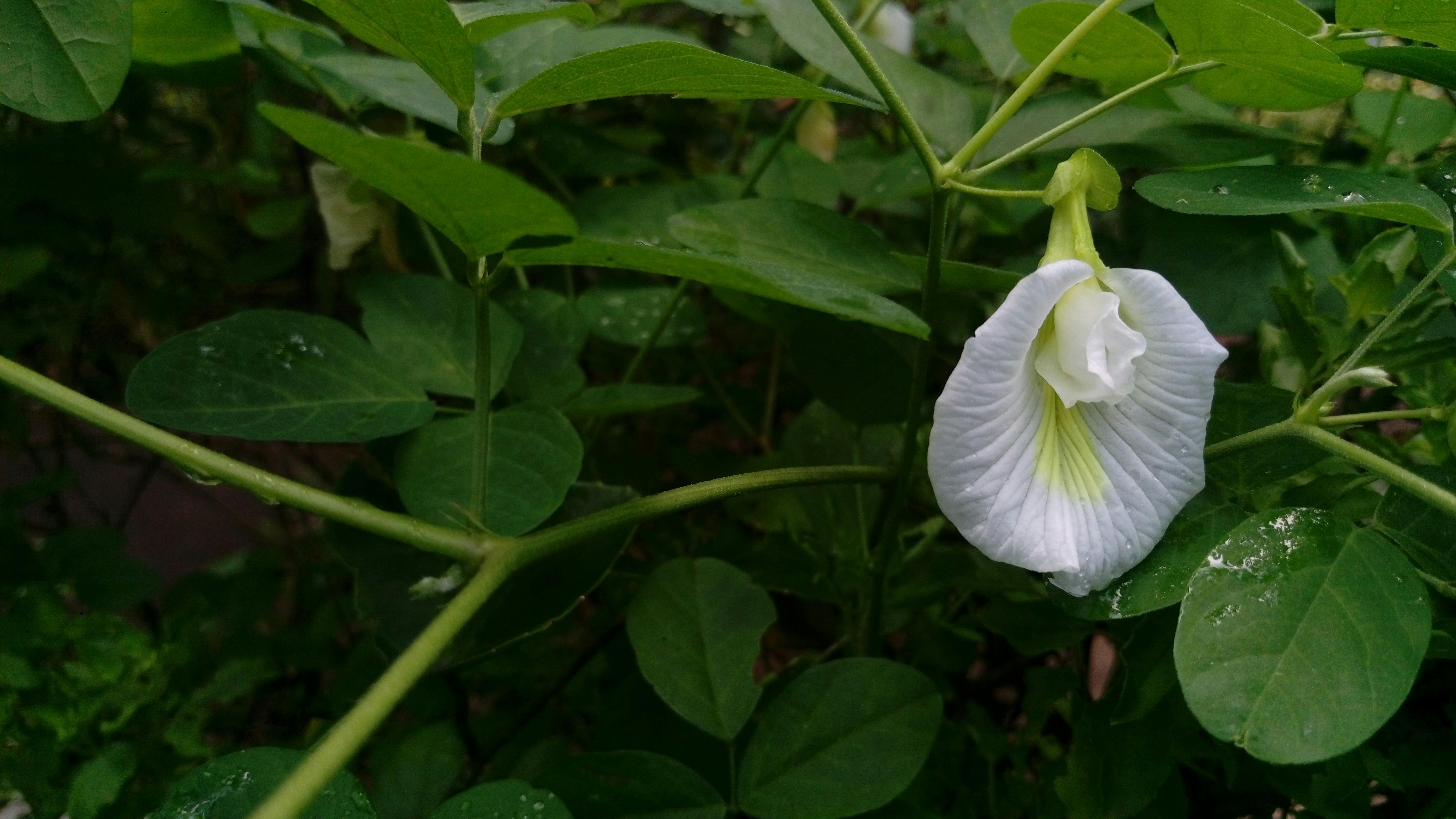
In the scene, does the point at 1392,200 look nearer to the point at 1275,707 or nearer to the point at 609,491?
the point at 1275,707

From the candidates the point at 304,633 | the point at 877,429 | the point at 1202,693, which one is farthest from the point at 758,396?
the point at 1202,693

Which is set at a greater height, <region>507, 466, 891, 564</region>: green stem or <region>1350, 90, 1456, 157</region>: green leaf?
<region>1350, 90, 1456, 157</region>: green leaf

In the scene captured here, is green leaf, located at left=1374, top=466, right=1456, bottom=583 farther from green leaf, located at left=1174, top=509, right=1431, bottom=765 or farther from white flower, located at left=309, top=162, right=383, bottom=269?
white flower, located at left=309, top=162, right=383, bottom=269

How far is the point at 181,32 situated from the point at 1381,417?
2.52 feet

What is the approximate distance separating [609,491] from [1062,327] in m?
0.30

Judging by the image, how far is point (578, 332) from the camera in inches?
31.1

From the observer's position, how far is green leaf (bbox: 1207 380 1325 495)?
0.47 metres

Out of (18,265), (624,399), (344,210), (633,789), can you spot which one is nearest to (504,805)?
(633,789)

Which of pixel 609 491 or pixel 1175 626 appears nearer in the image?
pixel 1175 626

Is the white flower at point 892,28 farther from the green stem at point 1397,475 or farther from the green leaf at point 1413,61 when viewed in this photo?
the green stem at point 1397,475

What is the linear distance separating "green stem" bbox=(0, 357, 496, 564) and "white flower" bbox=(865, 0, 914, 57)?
0.80m

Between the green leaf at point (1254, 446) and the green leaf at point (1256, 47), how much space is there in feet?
0.51

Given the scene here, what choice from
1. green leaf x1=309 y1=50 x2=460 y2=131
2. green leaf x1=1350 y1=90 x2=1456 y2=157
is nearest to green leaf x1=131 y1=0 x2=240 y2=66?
green leaf x1=309 y1=50 x2=460 y2=131

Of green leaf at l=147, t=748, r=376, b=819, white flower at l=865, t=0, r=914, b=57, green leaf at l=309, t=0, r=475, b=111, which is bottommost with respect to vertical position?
green leaf at l=147, t=748, r=376, b=819
